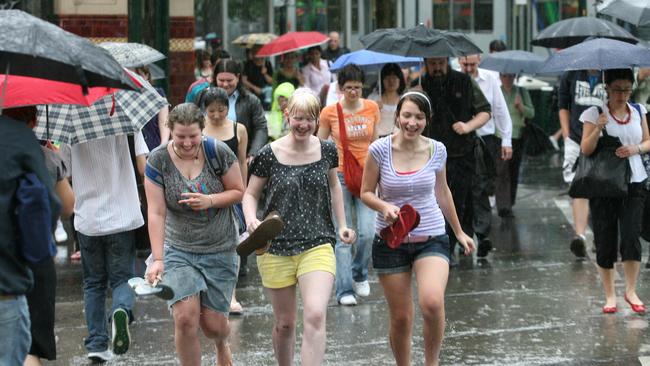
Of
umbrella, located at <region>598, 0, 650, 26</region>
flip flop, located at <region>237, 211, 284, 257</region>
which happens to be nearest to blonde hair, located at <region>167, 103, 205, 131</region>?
flip flop, located at <region>237, 211, 284, 257</region>

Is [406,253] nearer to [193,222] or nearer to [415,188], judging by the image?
[415,188]

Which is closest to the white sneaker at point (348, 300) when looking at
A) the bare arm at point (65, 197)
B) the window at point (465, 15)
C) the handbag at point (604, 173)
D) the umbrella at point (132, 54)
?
the handbag at point (604, 173)

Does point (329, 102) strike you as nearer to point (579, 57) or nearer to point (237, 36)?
point (579, 57)

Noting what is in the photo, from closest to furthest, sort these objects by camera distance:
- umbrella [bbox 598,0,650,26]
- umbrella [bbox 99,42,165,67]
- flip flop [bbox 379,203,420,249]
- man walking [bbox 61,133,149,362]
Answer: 1. flip flop [bbox 379,203,420,249]
2. man walking [bbox 61,133,149,362]
3. umbrella [bbox 99,42,165,67]
4. umbrella [bbox 598,0,650,26]

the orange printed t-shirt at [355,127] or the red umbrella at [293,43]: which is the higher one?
the red umbrella at [293,43]

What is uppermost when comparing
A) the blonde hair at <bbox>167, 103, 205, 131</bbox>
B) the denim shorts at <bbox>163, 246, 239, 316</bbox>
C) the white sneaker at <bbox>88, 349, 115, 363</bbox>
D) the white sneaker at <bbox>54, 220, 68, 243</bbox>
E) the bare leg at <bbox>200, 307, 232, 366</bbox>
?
the blonde hair at <bbox>167, 103, 205, 131</bbox>

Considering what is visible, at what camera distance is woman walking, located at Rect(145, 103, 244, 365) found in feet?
23.4

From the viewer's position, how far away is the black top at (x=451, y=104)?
11242mm

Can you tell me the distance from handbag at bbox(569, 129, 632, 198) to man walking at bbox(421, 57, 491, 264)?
5.43 ft

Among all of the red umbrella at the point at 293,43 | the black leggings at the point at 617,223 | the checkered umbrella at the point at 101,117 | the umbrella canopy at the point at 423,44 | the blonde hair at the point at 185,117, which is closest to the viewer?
the blonde hair at the point at 185,117

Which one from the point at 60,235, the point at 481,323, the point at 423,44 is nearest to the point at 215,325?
the point at 481,323

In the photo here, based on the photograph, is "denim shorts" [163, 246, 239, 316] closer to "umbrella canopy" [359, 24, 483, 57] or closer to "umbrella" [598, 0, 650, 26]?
"umbrella canopy" [359, 24, 483, 57]

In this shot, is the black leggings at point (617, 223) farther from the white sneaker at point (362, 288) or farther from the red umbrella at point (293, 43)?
the red umbrella at point (293, 43)

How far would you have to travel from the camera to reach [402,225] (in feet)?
23.6
